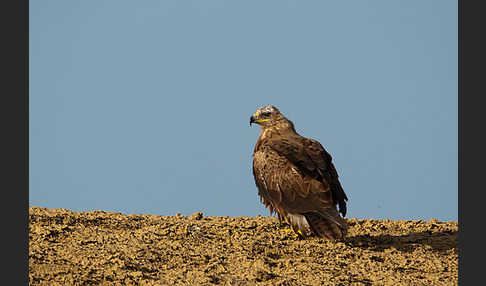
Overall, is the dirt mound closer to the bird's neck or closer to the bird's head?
the bird's neck

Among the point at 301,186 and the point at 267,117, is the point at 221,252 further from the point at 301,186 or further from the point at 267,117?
the point at 267,117

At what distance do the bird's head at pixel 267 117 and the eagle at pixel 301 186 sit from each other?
25.5 inches

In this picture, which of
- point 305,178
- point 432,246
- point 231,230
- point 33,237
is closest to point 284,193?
point 305,178

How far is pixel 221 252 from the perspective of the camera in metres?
10.5

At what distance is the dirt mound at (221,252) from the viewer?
9430mm

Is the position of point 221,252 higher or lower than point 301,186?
lower

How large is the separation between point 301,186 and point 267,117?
214 cm

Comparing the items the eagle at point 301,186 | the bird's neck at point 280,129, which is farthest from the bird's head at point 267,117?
the eagle at point 301,186

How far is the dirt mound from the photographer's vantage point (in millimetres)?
9430

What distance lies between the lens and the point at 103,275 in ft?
30.7

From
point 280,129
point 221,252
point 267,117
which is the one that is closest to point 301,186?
point 280,129

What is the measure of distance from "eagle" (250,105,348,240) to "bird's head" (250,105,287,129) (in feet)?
2.13
